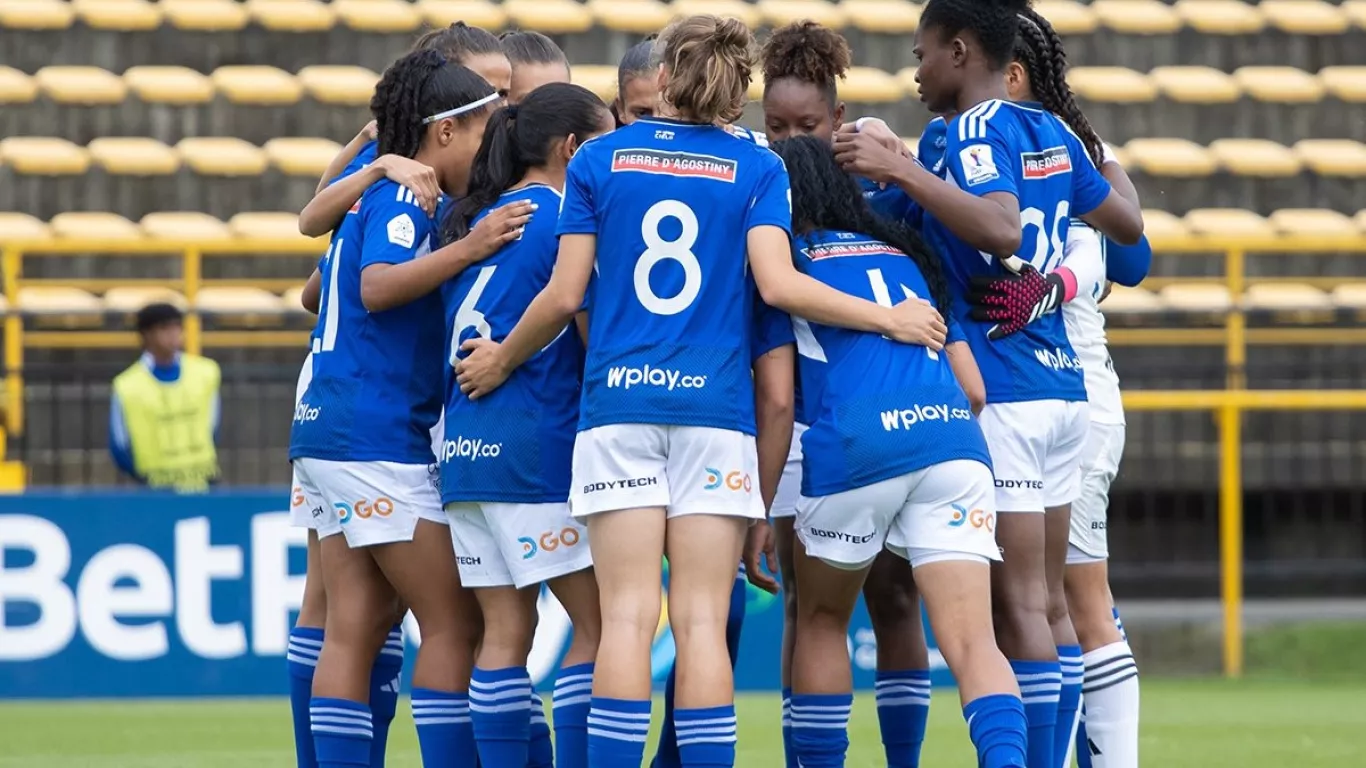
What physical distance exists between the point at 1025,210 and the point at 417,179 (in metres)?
1.55

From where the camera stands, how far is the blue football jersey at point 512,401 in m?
4.73

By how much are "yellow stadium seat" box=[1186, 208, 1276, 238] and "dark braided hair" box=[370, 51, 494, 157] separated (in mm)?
8755

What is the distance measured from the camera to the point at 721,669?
449 centimetres

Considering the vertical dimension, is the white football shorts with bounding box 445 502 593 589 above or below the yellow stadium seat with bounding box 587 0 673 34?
below

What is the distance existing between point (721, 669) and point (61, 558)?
552cm

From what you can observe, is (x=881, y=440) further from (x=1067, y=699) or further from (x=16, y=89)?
(x=16, y=89)

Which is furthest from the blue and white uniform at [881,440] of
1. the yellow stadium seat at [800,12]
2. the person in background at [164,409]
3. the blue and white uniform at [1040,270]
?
the yellow stadium seat at [800,12]

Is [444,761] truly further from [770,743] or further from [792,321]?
[770,743]

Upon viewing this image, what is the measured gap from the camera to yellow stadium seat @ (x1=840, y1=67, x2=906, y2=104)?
1332 cm

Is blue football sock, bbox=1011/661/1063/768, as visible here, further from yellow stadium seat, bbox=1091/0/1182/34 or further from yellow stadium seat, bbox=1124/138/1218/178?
yellow stadium seat, bbox=1091/0/1182/34

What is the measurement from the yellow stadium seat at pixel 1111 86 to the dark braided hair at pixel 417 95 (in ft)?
30.5

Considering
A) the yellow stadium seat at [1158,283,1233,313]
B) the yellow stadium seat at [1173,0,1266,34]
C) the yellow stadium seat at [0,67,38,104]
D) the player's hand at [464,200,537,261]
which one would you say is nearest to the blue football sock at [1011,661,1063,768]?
the player's hand at [464,200,537,261]

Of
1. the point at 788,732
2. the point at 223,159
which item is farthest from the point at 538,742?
the point at 223,159

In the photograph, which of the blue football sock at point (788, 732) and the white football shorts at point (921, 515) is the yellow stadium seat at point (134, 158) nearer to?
the blue football sock at point (788, 732)
